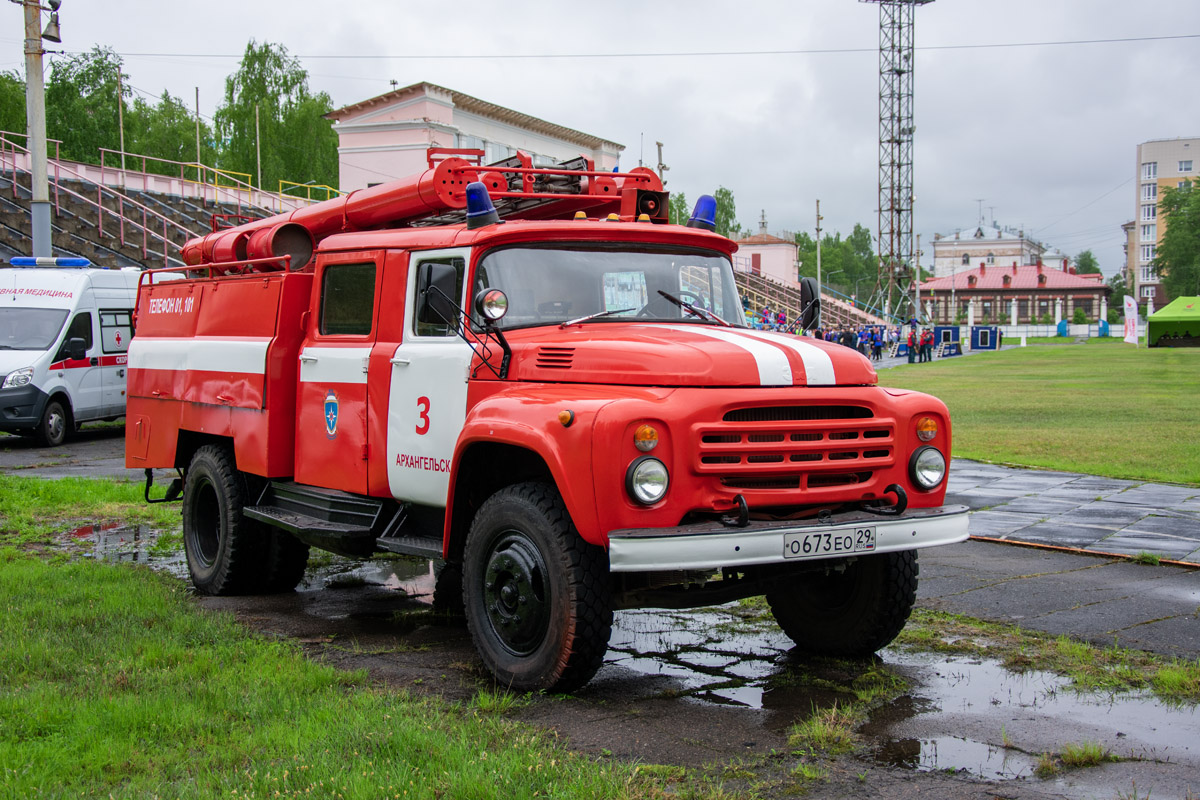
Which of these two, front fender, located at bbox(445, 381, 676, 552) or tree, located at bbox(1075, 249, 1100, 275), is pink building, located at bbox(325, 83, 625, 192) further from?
tree, located at bbox(1075, 249, 1100, 275)

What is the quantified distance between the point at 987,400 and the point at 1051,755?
22699 mm

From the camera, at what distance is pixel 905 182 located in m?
77.4

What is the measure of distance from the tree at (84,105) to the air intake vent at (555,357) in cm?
6123

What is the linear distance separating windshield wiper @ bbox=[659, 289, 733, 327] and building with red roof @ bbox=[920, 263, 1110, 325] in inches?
4705

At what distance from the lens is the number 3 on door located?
6.57 m

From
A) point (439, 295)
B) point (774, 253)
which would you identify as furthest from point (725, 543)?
point (774, 253)

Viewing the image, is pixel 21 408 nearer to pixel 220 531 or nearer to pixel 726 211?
pixel 220 531

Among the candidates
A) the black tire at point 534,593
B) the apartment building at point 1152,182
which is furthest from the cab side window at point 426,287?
the apartment building at point 1152,182

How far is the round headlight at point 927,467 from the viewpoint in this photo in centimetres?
584

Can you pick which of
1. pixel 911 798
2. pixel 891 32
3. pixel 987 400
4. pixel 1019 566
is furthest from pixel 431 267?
pixel 891 32

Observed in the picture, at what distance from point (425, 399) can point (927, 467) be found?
9.12 ft

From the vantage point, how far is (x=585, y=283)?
6.42 meters

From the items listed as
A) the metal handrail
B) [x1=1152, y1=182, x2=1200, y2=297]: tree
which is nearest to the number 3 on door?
the metal handrail

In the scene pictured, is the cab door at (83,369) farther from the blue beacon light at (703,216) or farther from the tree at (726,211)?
the tree at (726,211)
